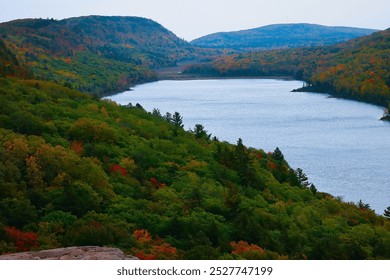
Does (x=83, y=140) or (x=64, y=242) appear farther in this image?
(x=83, y=140)

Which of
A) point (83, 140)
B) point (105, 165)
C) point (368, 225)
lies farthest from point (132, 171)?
point (368, 225)

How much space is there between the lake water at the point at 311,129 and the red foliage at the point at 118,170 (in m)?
21.6

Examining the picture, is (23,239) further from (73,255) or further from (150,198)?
(150,198)

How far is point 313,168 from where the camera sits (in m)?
66.7

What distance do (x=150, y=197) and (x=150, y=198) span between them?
5 centimetres

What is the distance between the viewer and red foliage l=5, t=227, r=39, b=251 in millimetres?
22766

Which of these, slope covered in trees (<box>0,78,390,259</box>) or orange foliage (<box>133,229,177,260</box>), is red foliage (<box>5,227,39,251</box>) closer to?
slope covered in trees (<box>0,78,390,259</box>)

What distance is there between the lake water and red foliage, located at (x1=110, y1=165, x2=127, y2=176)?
2164 cm

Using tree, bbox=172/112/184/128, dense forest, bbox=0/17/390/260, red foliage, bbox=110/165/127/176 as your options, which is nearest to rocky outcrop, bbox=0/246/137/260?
dense forest, bbox=0/17/390/260

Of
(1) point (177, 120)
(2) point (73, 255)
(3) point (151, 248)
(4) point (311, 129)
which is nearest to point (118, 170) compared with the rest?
(3) point (151, 248)

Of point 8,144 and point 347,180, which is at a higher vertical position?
point 8,144

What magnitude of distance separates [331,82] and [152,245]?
146 meters

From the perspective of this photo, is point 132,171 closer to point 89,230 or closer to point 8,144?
point 8,144

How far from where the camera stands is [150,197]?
111 feet
